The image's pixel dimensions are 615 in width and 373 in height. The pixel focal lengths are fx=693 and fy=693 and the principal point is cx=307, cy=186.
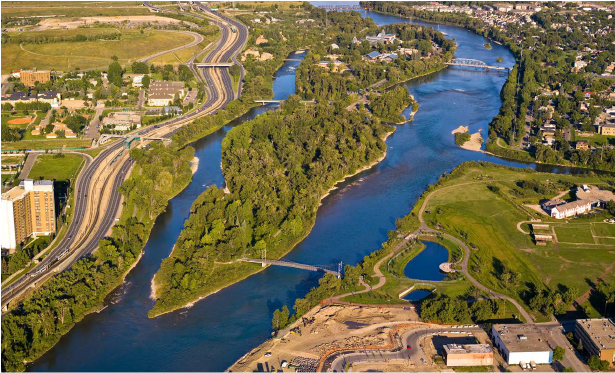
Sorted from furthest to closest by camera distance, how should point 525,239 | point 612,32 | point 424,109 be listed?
point 612,32, point 424,109, point 525,239

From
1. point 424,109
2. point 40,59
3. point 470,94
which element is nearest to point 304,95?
point 424,109

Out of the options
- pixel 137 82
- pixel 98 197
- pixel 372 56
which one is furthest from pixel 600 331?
pixel 372 56

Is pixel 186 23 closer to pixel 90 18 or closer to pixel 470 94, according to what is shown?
pixel 90 18

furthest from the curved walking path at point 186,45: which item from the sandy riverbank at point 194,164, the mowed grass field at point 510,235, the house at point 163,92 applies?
the mowed grass field at point 510,235

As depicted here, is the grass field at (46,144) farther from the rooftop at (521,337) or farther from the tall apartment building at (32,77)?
the rooftop at (521,337)

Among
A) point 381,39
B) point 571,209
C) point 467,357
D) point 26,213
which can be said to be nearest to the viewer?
point 467,357

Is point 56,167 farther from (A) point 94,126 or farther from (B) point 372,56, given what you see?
(B) point 372,56
